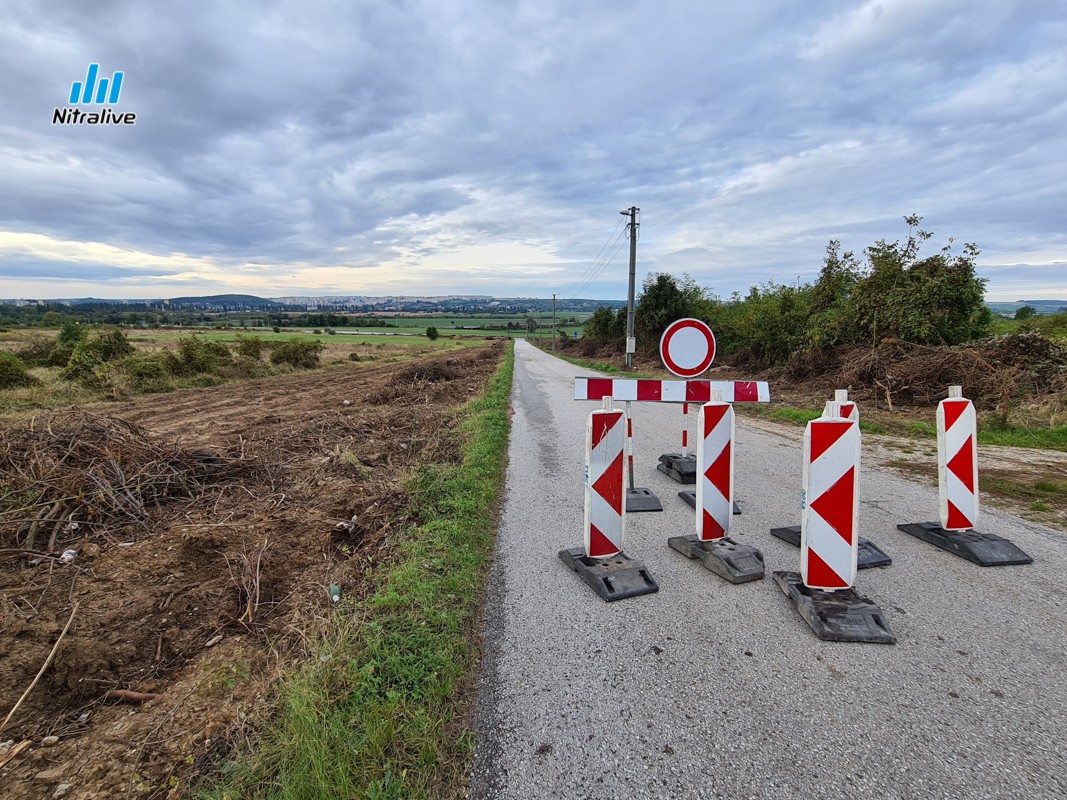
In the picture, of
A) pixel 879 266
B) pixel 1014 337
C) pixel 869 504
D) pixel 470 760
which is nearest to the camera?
pixel 470 760

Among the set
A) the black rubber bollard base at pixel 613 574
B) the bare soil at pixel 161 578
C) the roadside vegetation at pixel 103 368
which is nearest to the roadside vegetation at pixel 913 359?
the black rubber bollard base at pixel 613 574

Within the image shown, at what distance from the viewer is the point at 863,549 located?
399 cm

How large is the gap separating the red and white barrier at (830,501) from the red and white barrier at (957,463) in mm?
1625

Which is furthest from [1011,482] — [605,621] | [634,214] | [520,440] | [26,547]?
[634,214]

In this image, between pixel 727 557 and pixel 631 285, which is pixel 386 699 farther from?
pixel 631 285

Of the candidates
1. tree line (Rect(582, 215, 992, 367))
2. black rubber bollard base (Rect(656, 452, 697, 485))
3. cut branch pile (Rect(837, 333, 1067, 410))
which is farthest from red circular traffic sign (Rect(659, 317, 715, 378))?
tree line (Rect(582, 215, 992, 367))

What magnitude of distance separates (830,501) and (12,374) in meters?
21.8

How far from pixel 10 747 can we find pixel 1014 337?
16470mm

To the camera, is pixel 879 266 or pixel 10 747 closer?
pixel 10 747

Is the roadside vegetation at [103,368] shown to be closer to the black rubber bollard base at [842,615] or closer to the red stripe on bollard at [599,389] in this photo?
the red stripe on bollard at [599,389]

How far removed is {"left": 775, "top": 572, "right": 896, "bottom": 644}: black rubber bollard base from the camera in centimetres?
292

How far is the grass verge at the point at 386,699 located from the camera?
2002mm

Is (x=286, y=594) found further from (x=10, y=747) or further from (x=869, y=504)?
(x=869, y=504)

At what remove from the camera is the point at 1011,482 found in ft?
18.9
